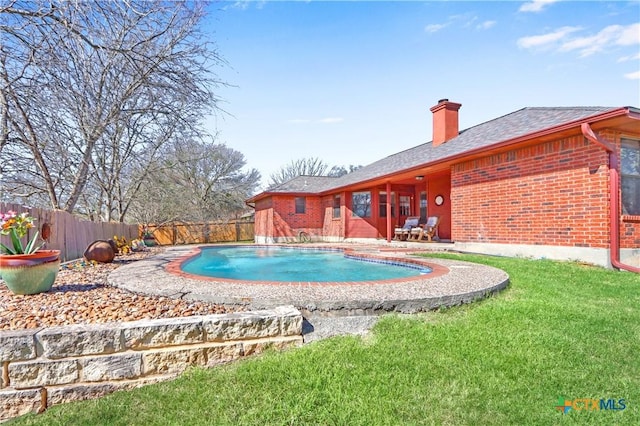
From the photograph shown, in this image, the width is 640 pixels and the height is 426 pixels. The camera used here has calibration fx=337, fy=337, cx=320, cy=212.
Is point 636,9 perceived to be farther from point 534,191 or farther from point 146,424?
point 146,424

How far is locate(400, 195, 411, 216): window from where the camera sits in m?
15.2

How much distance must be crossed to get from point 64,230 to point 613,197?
35.6 feet

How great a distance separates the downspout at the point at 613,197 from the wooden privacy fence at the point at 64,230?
31.4 ft

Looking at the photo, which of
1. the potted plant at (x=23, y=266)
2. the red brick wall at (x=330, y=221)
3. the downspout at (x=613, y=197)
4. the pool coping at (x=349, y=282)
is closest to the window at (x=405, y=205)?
the red brick wall at (x=330, y=221)

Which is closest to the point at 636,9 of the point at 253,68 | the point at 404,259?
the point at 404,259

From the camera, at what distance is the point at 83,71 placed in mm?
4789

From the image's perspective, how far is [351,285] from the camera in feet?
14.0

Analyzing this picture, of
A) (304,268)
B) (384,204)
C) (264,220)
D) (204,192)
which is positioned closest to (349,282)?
(304,268)

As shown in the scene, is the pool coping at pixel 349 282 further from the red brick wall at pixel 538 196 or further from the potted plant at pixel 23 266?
the red brick wall at pixel 538 196

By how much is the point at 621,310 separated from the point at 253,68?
7.03 meters

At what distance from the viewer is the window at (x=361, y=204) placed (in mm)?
15227

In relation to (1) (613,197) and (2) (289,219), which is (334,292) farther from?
(2) (289,219)

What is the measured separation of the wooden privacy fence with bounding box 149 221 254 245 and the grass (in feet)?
63.9

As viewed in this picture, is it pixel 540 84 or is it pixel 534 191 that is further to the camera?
pixel 540 84
